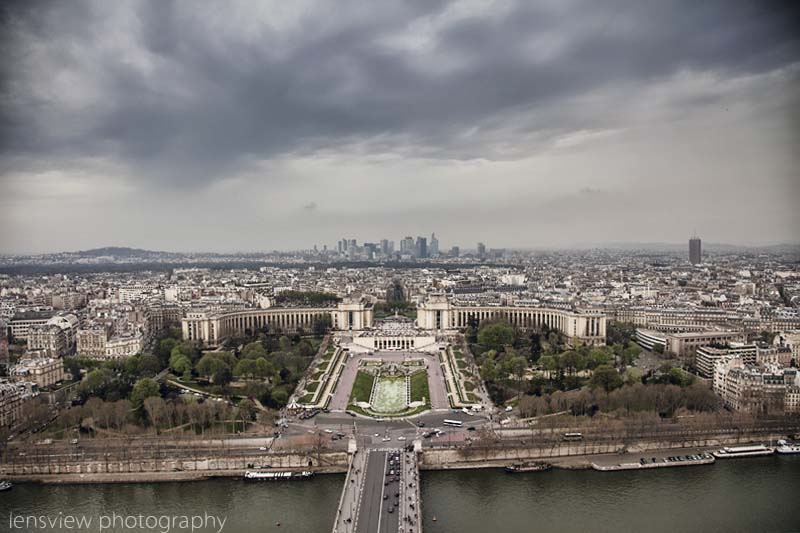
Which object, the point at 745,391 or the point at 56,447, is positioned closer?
the point at 56,447

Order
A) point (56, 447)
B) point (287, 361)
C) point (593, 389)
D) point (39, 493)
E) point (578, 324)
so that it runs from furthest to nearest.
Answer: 1. point (578, 324)
2. point (287, 361)
3. point (593, 389)
4. point (56, 447)
5. point (39, 493)

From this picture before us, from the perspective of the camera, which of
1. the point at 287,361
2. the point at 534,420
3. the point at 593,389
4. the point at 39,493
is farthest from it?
the point at 287,361

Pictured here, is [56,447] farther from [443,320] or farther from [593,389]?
[443,320]

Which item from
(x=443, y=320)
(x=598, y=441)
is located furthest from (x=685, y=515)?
(x=443, y=320)

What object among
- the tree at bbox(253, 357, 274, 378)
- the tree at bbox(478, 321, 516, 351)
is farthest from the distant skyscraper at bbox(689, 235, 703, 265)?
the tree at bbox(253, 357, 274, 378)

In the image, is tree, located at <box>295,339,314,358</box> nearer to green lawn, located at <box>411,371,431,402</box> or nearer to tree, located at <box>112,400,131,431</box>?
green lawn, located at <box>411,371,431,402</box>

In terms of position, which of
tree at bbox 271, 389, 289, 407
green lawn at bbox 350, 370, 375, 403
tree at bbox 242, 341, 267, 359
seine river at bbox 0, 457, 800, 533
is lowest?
seine river at bbox 0, 457, 800, 533
